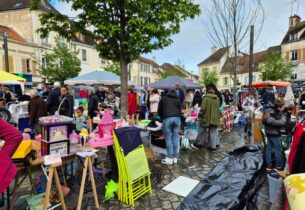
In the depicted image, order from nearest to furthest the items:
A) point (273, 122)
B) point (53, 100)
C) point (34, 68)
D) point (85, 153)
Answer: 1. point (85, 153)
2. point (273, 122)
3. point (53, 100)
4. point (34, 68)

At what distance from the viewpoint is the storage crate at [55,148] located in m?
3.00

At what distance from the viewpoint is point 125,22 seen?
23.8 feet

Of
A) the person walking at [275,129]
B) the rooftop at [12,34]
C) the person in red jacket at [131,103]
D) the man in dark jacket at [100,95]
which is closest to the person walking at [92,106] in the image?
the person in red jacket at [131,103]

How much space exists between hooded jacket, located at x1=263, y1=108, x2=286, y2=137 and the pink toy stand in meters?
2.97

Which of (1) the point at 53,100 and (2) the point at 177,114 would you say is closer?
(2) the point at 177,114

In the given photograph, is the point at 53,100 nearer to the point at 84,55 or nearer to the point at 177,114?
the point at 177,114

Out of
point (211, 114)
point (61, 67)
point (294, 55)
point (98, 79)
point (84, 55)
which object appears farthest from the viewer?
point (84, 55)

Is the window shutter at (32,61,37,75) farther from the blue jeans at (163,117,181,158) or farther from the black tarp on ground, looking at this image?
the black tarp on ground

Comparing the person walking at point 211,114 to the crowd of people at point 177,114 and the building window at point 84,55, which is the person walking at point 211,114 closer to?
the crowd of people at point 177,114

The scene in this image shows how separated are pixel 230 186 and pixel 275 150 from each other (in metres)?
→ 1.60

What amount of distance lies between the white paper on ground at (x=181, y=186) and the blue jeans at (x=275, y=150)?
1636 mm

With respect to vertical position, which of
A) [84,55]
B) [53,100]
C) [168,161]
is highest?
[84,55]

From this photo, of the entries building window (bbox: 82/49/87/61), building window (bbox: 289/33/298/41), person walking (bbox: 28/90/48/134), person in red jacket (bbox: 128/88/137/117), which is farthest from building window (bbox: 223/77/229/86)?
person walking (bbox: 28/90/48/134)

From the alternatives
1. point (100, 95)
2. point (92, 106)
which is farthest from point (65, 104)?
point (100, 95)
